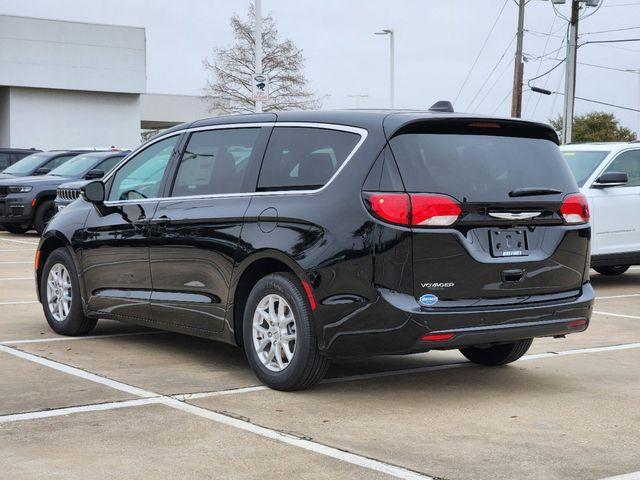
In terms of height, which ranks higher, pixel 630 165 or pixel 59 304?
pixel 630 165

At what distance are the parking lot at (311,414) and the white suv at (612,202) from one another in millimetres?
4342

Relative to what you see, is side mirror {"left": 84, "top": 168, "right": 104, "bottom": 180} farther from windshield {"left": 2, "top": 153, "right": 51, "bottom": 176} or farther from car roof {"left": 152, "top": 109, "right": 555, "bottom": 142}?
car roof {"left": 152, "top": 109, "right": 555, "bottom": 142}

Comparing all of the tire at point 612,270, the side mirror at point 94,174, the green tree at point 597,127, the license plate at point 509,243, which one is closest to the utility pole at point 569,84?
the side mirror at point 94,174

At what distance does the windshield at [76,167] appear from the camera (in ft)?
74.0

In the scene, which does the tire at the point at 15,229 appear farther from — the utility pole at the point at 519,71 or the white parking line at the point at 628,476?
the white parking line at the point at 628,476

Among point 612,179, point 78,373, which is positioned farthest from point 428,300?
point 612,179

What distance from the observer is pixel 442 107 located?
7512 mm

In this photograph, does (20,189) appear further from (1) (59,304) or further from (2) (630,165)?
(1) (59,304)

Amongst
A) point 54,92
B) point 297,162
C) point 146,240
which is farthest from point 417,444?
point 54,92

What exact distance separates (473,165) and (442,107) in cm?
75

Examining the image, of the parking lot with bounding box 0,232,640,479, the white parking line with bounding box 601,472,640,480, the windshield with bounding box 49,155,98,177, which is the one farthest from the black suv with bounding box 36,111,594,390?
the windshield with bounding box 49,155,98,177

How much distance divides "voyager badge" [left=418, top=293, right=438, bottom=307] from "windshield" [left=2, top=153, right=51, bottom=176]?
18581 mm

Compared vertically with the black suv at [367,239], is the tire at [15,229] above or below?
below

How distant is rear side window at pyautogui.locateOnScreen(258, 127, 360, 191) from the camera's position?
7.00 m
